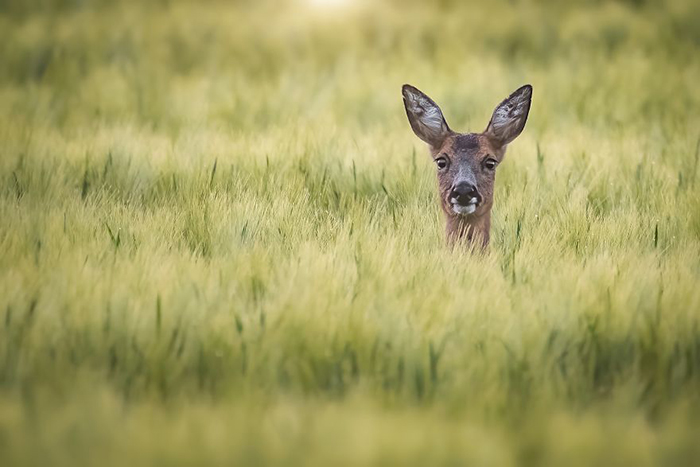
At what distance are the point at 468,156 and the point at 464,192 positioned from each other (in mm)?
273

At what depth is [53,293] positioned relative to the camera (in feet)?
10.5

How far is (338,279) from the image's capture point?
3.43 meters

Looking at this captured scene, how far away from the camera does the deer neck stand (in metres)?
4.31

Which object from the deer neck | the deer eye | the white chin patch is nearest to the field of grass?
the deer neck

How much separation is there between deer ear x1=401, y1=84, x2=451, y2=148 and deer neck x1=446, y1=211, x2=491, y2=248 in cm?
47

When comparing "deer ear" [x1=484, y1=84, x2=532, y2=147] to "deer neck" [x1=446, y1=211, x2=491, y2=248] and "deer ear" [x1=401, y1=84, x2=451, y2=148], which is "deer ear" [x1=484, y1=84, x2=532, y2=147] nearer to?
"deer ear" [x1=401, y1=84, x2=451, y2=148]

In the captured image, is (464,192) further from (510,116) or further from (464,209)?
(510,116)

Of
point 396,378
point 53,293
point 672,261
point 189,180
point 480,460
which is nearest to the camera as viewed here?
point 480,460

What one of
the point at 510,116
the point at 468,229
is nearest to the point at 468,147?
the point at 510,116

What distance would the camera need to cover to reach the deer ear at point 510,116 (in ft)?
14.6

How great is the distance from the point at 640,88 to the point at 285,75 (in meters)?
3.32

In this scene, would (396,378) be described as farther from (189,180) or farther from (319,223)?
(189,180)

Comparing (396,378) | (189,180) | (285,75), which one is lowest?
(396,378)

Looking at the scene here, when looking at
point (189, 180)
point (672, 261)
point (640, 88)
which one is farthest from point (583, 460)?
point (640, 88)
